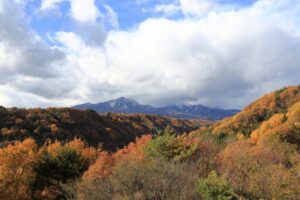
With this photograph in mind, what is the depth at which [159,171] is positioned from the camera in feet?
99.3

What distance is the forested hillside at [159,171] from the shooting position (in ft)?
89.0

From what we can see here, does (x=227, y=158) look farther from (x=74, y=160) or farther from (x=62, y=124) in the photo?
(x=62, y=124)

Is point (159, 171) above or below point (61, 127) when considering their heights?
below

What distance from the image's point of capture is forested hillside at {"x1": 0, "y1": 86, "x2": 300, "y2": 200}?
27125 millimetres

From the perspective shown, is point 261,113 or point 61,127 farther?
point 261,113

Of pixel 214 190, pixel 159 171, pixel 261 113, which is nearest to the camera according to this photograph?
pixel 214 190

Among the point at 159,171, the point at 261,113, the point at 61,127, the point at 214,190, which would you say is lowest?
the point at 214,190

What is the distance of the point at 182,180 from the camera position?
29219 millimetres

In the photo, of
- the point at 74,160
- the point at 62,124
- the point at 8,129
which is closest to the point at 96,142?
the point at 62,124

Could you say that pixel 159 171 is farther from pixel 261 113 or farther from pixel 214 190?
pixel 261 113

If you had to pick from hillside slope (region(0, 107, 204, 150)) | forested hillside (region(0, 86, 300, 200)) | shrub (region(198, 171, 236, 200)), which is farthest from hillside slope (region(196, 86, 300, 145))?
shrub (region(198, 171, 236, 200))

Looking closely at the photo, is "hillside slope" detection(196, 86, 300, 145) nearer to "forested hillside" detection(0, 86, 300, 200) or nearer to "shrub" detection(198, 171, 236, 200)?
"forested hillside" detection(0, 86, 300, 200)

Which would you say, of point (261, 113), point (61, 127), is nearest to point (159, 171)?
point (61, 127)

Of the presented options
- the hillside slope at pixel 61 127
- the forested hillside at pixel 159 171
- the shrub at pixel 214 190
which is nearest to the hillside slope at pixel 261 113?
the hillside slope at pixel 61 127
